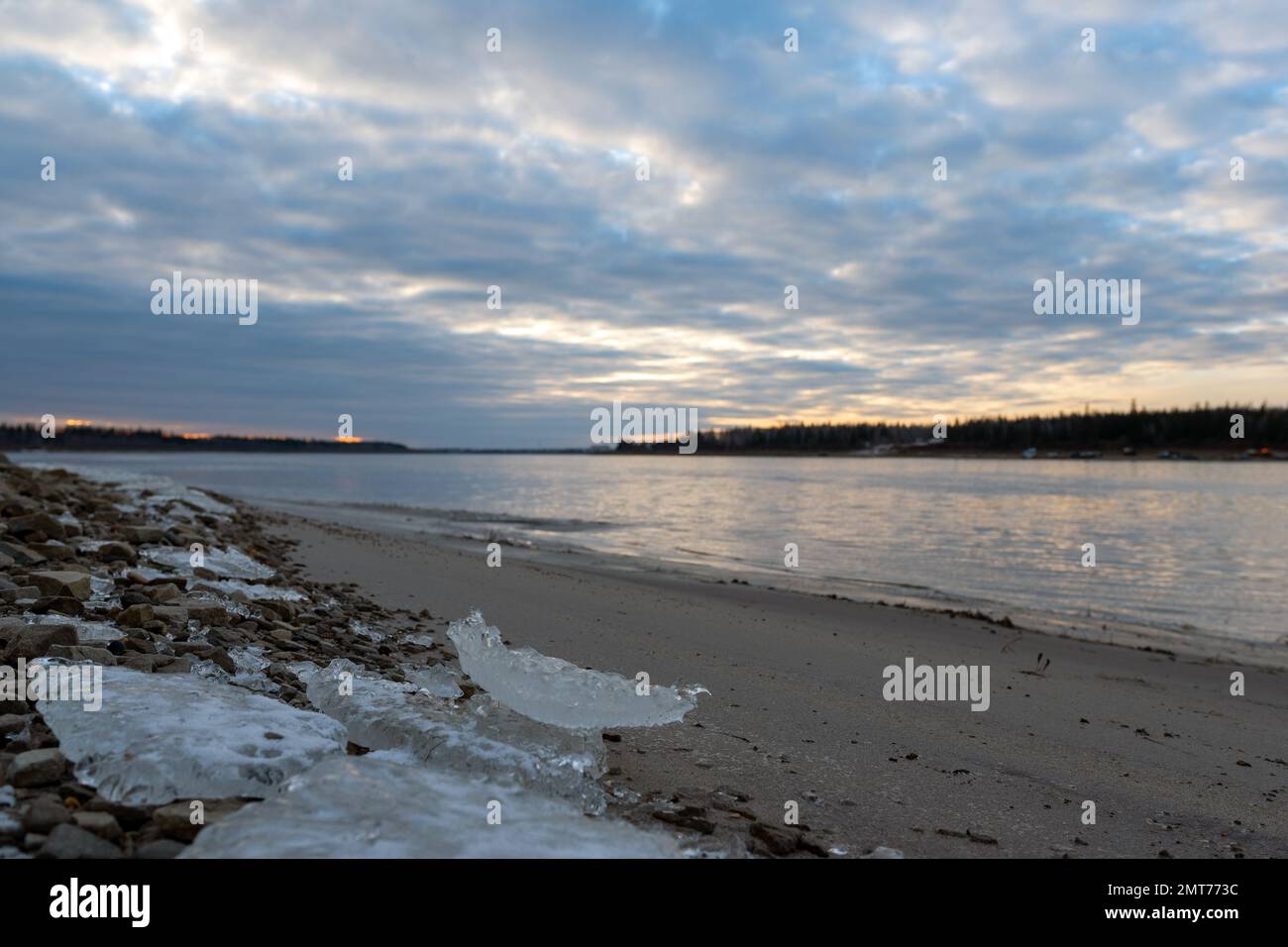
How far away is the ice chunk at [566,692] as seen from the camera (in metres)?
5.35

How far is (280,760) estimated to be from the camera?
11.6 feet

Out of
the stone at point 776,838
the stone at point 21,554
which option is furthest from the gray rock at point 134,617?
the stone at point 776,838

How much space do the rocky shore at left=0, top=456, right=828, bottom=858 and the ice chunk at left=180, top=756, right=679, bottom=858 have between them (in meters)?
0.06

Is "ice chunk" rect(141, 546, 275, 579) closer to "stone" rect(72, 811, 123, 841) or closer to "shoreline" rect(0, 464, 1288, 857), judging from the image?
"shoreline" rect(0, 464, 1288, 857)

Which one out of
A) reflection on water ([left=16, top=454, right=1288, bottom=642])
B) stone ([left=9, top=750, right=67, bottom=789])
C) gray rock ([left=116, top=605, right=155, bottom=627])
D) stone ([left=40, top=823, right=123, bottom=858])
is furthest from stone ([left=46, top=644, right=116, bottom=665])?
reflection on water ([left=16, top=454, right=1288, bottom=642])

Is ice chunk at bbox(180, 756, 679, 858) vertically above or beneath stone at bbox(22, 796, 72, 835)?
beneath

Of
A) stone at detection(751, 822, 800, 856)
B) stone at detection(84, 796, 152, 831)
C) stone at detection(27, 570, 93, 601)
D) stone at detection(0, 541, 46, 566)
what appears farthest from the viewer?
stone at detection(0, 541, 46, 566)

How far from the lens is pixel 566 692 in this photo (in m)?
5.67

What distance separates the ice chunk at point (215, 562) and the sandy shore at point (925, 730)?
4.36 feet

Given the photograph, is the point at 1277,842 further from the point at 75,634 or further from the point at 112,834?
the point at 75,634

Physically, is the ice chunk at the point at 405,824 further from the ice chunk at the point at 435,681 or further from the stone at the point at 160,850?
the ice chunk at the point at 435,681

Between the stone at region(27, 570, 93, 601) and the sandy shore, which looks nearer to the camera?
the sandy shore

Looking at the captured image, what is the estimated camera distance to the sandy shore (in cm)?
434

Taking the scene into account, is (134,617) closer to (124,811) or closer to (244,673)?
(244,673)
